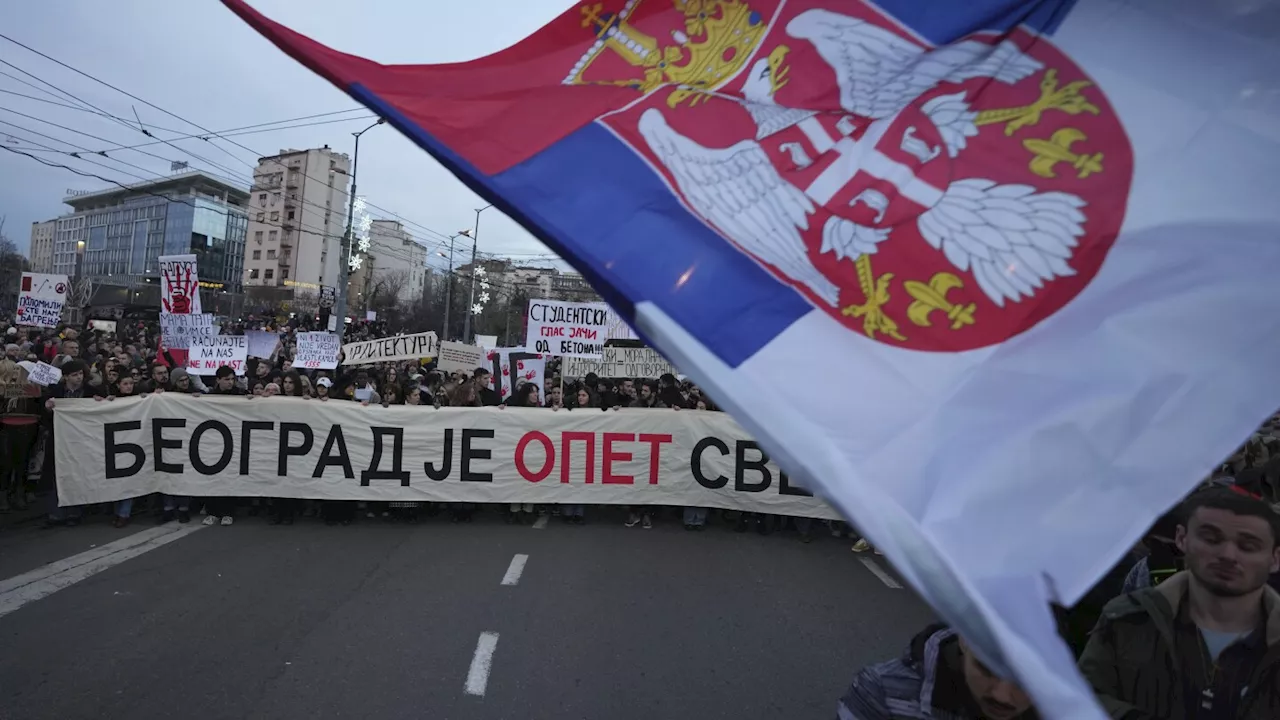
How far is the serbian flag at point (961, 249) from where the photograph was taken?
1.29 meters

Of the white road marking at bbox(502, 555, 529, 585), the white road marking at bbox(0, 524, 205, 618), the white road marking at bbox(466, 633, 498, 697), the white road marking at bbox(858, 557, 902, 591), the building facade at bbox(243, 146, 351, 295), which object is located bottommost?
the white road marking at bbox(0, 524, 205, 618)

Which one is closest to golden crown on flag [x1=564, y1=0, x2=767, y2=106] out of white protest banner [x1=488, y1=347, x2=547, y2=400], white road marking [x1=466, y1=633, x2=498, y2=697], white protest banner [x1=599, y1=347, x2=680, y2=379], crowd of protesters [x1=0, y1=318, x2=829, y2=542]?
white road marking [x1=466, y1=633, x2=498, y2=697]

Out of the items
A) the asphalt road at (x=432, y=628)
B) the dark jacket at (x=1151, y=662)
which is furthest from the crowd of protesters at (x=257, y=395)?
the dark jacket at (x=1151, y=662)

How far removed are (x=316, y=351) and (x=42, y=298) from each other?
226 inches

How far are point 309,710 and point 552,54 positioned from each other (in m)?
3.68

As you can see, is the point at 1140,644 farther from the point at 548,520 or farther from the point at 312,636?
the point at 548,520

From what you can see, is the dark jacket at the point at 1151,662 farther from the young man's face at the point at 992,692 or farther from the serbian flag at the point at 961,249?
the serbian flag at the point at 961,249

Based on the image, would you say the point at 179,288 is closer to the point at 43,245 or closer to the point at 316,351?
the point at 316,351

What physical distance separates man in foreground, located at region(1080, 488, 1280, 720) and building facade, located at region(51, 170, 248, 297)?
92028 millimetres

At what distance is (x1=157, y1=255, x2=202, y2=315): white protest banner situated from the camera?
10820 mm

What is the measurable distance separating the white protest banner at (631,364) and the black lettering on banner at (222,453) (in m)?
7.17

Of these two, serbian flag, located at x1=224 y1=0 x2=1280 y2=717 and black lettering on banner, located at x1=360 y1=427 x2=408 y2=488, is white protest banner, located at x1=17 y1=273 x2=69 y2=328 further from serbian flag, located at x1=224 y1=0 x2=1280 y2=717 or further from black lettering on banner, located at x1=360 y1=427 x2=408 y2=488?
serbian flag, located at x1=224 y1=0 x2=1280 y2=717

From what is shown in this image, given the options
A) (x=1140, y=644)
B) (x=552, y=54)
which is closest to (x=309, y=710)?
A: (x=552, y=54)

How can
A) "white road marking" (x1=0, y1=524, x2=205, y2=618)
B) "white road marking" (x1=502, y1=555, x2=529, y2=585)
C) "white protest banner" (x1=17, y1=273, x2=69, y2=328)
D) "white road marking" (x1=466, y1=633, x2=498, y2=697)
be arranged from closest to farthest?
"white road marking" (x1=466, y1=633, x2=498, y2=697) < "white road marking" (x1=0, y1=524, x2=205, y2=618) < "white road marking" (x1=502, y1=555, x2=529, y2=585) < "white protest banner" (x1=17, y1=273, x2=69, y2=328)
